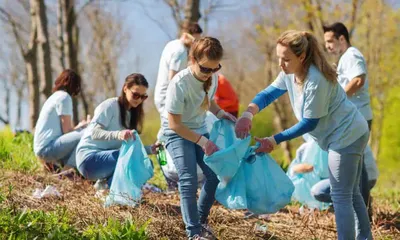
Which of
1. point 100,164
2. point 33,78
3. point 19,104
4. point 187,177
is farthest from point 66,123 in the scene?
point 19,104

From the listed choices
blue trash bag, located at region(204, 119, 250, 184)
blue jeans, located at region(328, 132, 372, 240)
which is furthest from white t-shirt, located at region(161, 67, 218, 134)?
blue jeans, located at region(328, 132, 372, 240)

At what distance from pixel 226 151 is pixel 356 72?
168 centimetres

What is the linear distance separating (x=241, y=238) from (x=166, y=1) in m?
12.0

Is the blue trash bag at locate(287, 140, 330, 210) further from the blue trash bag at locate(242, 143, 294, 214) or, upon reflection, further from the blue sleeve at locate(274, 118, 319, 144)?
the blue sleeve at locate(274, 118, 319, 144)

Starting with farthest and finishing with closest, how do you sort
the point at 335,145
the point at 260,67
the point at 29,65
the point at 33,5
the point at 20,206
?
the point at 260,67 → the point at 29,65 → the point at 33,5 → the point at 20,206 → the point at 335,145

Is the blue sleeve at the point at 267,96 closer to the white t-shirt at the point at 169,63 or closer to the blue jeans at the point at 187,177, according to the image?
the blue jeans at the point at 187,177

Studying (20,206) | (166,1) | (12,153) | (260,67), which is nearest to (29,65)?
(12,153)

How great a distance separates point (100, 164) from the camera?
4863 mm

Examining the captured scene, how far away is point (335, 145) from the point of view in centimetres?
357

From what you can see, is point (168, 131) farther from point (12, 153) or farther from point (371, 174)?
point (12, 153)

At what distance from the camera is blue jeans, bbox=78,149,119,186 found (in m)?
4.83

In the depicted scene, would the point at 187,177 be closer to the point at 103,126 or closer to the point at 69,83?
the point at 103,126

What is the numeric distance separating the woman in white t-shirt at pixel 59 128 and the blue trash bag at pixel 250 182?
7.10 feet

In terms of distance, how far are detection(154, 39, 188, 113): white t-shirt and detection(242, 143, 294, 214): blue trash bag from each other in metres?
1.61
